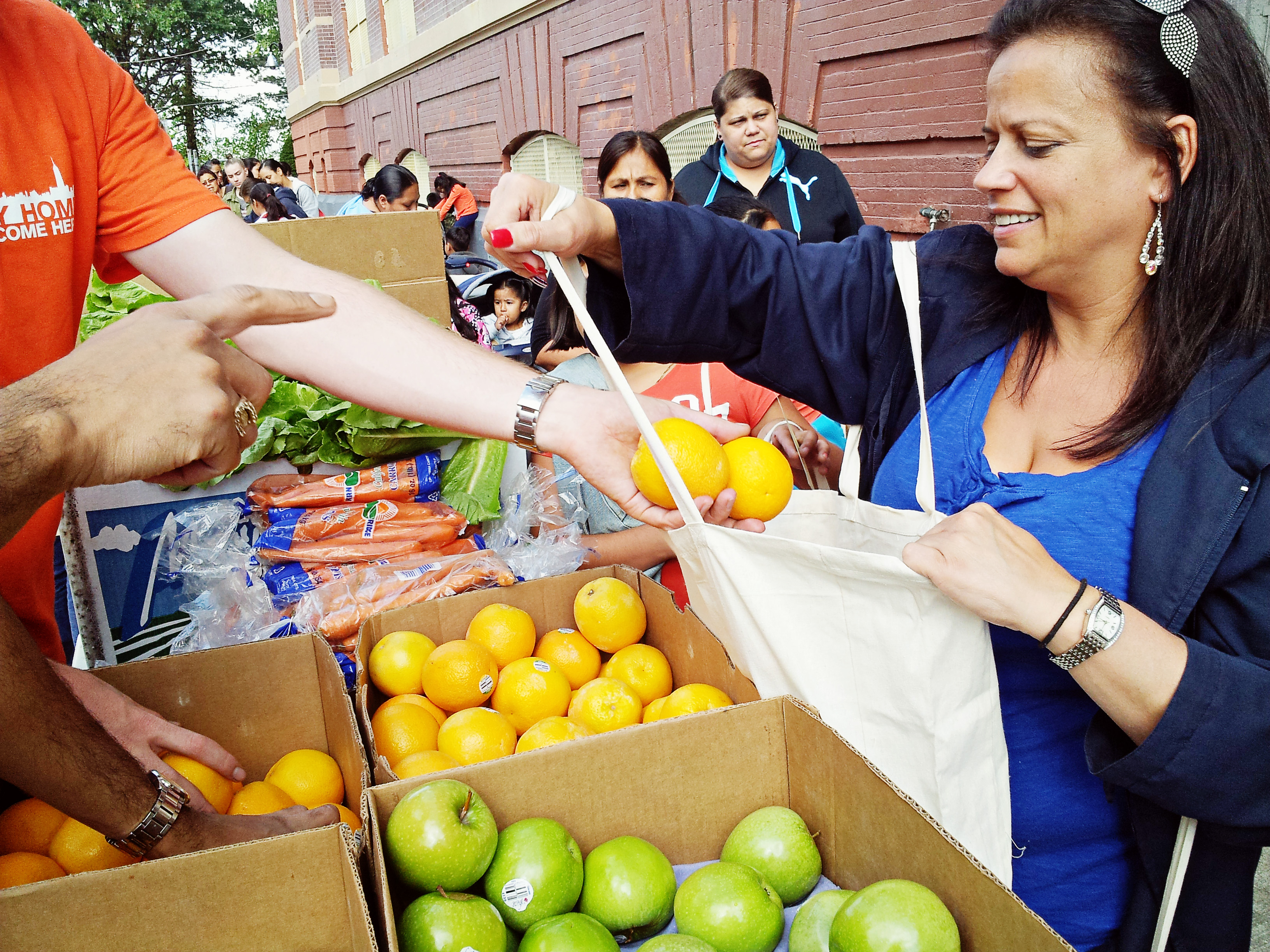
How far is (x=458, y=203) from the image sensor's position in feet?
31.8

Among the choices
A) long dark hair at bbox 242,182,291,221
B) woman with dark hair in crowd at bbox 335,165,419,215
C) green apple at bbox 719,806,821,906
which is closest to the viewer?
green apple at bbox 719,806,821,906

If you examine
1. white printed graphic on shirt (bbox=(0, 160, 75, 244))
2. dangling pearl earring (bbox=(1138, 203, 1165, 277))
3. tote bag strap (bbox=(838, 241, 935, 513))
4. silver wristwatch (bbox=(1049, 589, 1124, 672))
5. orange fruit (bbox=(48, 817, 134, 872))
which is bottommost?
orange fruit (bbox=(48, 817, 134, 872))

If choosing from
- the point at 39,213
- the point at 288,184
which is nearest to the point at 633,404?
the point at 39,213

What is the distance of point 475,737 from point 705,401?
1300 millimetres

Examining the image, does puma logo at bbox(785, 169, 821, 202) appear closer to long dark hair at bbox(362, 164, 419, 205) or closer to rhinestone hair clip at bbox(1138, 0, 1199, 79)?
rhinestone hair clip at bbox(1138, 0, 1199, 79)

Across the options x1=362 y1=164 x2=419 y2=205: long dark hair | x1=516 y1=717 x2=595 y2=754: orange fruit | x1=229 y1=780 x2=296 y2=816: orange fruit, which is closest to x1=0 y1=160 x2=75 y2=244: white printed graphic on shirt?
x1=229 y1=780 x2=296 y2=816: orange fruit

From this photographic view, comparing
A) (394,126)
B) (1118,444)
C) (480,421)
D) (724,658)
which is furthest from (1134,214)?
(394,126)

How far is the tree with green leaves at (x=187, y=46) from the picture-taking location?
27359 mm

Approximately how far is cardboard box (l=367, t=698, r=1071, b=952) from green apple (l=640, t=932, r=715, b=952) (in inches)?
8.4

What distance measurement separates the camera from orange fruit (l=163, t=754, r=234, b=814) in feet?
5.15

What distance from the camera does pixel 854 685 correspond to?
127 centimetres

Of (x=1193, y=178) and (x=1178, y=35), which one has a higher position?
(x=1178, y=35)

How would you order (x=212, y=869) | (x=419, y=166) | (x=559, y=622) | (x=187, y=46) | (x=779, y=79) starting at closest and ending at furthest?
(x=212, y=869)
(x=559, y=622)
(x=779, y=79)
(x=419, y=166)
(x=187, y=46)

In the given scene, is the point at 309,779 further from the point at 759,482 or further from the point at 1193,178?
the point at 1193,178
